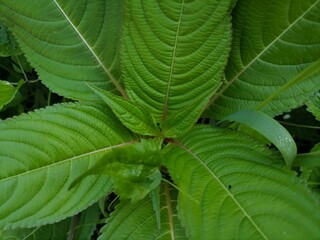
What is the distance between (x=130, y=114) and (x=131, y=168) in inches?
7.2

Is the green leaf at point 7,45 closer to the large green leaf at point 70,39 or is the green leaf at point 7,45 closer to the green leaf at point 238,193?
the large green leaf at point 70,39

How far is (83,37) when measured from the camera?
1112 millimetres

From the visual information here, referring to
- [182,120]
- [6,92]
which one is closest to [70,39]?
[6,92]

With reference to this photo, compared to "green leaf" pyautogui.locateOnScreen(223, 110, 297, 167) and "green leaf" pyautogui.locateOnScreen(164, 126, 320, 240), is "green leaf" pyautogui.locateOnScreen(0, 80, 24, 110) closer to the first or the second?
"green leaf" pyautogui.locateOnScreen(164, 126, 320, 240)

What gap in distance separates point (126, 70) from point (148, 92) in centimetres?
7

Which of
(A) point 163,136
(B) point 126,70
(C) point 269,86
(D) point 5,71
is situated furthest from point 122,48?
(D) point 5,71

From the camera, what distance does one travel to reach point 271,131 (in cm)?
95

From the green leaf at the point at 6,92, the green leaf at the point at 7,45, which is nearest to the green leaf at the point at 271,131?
the green leaf at the point at 6,92

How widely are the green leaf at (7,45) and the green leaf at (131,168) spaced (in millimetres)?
588

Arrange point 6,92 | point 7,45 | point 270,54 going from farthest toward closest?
point 7,45 → point 6,92 → point 270,54

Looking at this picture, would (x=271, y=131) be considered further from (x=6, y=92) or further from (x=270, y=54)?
(x=6, y=92)

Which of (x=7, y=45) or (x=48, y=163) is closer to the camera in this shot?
(x=48, y=163)

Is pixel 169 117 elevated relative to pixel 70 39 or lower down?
lower down

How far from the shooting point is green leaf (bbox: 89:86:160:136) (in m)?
0.97
